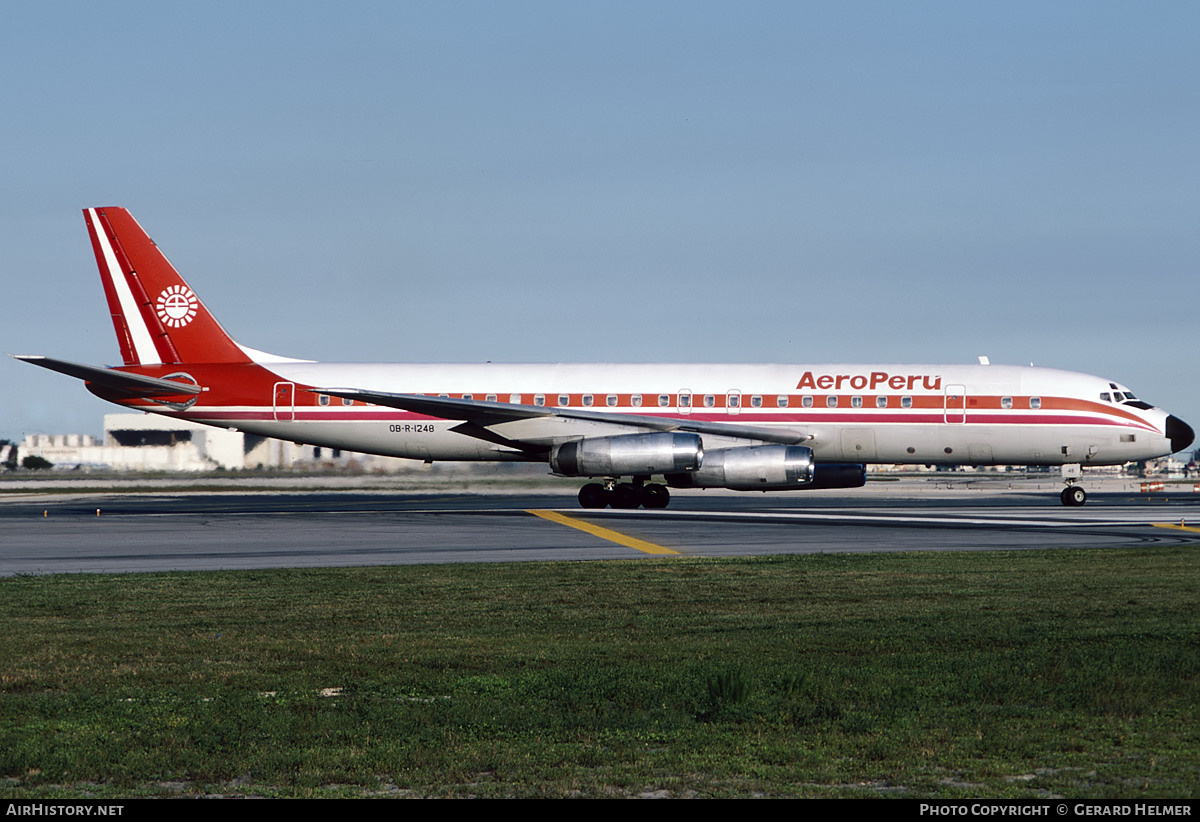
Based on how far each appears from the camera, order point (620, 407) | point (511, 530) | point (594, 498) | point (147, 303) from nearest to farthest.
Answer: point (511, 530)
point (594, 498)
point (620, 407)
point (147, 303)

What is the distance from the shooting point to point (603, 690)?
820cm

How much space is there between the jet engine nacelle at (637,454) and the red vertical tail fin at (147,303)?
1079 cm

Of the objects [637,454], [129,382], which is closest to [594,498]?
[637,454]

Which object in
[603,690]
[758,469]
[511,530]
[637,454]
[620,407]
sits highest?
[620,407]

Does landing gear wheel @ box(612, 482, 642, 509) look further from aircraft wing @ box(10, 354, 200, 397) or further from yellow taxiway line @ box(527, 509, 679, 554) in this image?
aircraft wing @ box(10, 354, 200, 397)

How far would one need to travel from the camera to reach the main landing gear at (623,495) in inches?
1248

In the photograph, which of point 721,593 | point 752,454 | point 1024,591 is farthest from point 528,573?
point 752,454

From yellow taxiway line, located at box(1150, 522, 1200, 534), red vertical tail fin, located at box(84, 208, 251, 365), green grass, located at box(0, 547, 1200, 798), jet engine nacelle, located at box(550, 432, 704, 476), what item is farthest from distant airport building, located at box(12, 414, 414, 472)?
green grass, located at box(0, 547, 1200, 798)

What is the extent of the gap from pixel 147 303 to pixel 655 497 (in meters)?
15.8

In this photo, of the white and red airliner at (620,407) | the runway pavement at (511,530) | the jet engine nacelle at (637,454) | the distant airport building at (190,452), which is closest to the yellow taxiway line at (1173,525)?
the runway pavement at (511,530)

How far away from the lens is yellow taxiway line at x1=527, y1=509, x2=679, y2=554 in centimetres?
2007

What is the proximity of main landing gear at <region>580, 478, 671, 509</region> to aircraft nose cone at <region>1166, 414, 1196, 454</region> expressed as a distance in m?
14.1

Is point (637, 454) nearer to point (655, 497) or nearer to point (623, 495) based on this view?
point (623, 495)

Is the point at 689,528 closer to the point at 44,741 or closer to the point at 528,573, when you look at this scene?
the point at 528,573
